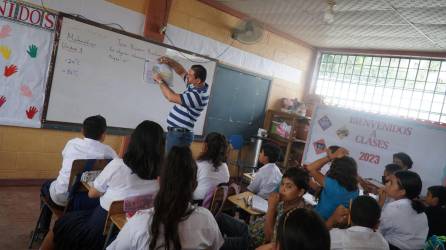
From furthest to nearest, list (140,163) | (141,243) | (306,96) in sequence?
(306,96) < (140,163) < (141,243)

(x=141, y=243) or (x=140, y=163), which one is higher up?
(x=140, y=163)

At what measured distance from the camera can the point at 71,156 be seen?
97.2 inches

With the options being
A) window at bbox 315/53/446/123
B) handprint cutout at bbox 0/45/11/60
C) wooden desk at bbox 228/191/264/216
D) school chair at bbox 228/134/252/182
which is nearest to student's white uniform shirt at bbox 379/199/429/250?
wooden desk at bbox 228/191/264/216

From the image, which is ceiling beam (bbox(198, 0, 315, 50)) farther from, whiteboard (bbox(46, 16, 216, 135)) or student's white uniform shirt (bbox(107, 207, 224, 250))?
student's white uniform shirt (bbox(107, 207, 224, 250))

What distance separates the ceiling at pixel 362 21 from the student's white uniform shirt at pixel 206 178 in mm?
2686

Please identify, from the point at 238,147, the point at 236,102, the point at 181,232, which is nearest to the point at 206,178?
the point at 181,232

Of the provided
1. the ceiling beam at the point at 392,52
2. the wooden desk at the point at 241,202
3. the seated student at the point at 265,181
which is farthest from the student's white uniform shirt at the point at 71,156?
the ceiling beam at the point at 392,52

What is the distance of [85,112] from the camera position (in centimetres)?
404

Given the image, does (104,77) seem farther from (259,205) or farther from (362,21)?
(362,21)

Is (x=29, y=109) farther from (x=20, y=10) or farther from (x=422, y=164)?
(x=422, y=164)

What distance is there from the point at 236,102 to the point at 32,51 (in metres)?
3.21

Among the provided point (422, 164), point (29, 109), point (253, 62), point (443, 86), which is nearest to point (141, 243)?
point (29, 109)

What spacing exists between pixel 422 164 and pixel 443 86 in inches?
107

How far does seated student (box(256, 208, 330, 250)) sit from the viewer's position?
117cm
